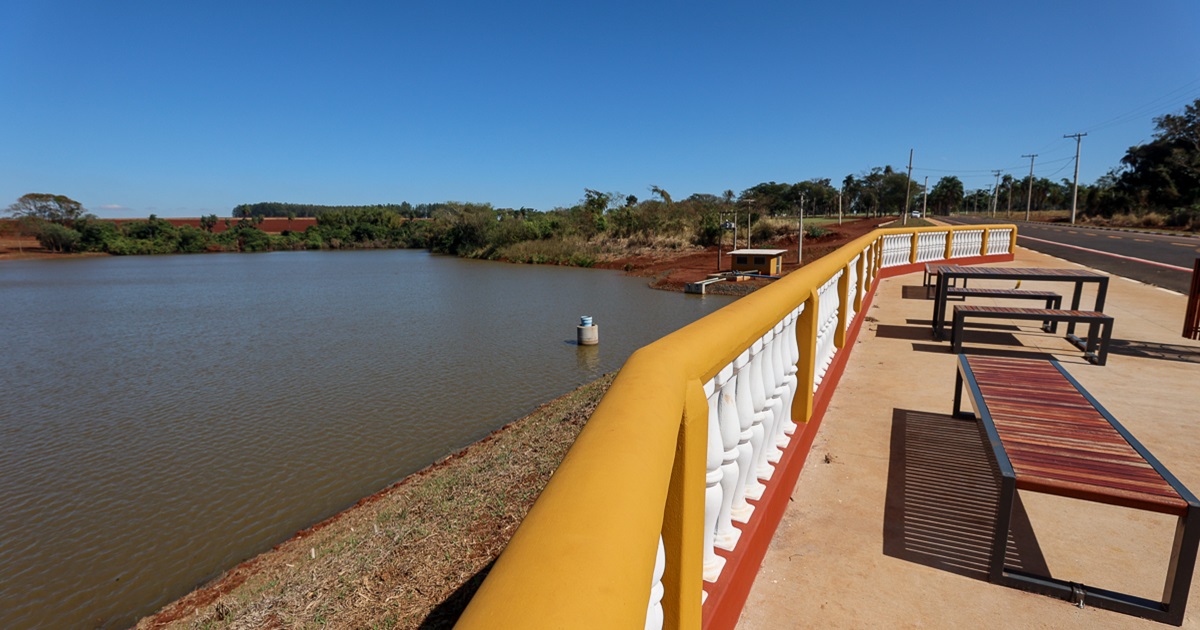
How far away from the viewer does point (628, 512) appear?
69 cm

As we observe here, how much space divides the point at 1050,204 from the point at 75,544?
116934 mm

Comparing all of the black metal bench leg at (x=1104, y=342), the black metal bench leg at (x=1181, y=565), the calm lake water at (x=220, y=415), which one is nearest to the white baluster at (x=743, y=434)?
the black metal bench leg at (x=1181, y=565)

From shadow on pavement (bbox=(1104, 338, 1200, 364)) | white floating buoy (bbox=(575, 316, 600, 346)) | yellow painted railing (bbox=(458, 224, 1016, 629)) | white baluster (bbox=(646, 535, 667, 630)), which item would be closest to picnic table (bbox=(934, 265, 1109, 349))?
shadow on pavement (bbox=(1104, 338, 1200, 364))

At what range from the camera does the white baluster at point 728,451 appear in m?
1.63

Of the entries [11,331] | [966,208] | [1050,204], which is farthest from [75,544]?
[966,208]

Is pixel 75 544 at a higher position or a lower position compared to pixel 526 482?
lower

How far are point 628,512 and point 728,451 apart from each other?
105cm

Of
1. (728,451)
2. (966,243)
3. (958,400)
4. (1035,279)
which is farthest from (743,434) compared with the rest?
(966,243)

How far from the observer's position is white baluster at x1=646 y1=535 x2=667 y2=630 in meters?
1.07

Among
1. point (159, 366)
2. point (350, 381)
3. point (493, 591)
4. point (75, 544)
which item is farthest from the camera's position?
point (159, 366)

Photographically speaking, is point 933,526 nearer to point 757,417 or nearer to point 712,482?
point 757,417

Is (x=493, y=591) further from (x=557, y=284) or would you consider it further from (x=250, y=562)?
(x=557, y=284)

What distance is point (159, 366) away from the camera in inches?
561

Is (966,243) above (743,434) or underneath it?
underneath
